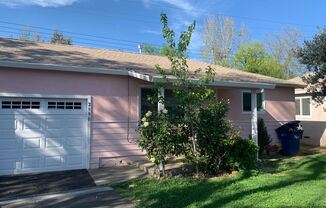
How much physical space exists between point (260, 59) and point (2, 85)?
33397 millimetres

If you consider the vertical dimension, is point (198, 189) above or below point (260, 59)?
below

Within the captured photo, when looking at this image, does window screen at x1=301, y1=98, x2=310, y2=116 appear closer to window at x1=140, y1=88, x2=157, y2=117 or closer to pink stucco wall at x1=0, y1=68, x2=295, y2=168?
window at x1=140, y1=88, x2=157, y2=117

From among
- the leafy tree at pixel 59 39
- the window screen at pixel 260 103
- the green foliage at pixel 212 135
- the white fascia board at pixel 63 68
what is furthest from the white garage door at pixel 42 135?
the leafy tree at pixel 59 39

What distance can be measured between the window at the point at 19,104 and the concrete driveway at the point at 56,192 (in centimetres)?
194

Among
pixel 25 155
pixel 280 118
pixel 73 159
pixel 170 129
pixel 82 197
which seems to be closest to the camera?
pixel 82 197

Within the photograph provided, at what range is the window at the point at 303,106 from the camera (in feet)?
61.6

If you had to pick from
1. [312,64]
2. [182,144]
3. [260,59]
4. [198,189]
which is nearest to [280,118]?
[312,64]

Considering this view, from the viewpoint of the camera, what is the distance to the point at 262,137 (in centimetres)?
1419

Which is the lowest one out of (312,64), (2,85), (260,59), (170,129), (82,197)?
(82,197)

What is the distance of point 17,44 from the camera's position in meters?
12.8

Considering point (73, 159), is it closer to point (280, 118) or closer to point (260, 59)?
point (280, 118)

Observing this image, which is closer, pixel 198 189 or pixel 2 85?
pixel 198 189

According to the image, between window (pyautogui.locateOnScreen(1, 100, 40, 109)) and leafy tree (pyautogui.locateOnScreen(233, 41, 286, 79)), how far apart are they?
2996cm

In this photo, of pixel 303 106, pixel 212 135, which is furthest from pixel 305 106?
pixel 212 135
